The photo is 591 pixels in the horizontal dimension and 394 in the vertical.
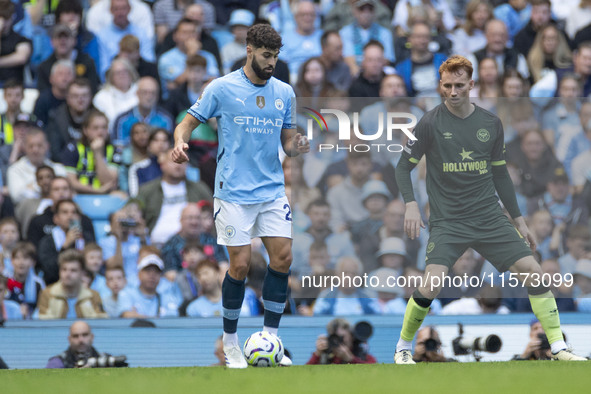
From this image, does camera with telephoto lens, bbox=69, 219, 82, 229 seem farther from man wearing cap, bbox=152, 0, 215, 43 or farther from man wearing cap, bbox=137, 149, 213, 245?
man wearing cap, bbox=152, 0, 215, 43

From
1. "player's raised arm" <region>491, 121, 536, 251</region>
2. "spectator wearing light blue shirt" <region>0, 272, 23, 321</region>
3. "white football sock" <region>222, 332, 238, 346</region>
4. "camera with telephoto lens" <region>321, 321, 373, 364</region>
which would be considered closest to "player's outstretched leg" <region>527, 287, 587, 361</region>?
"player's raised arm" <region>491, 121, 536, 251</region>

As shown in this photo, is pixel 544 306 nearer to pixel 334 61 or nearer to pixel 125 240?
pixel 125 240

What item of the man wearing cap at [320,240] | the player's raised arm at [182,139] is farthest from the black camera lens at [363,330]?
the player's raised arm at [182,139]

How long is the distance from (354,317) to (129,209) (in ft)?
10.4

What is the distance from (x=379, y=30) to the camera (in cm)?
1284

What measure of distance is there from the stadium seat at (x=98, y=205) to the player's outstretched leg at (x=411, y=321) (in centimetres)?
468

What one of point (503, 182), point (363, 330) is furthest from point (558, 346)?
point (363, 330)

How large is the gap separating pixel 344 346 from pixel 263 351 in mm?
1962

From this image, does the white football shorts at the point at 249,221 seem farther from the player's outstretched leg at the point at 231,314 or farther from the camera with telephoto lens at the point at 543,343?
the camera with telephoto lens at the point at 543,343

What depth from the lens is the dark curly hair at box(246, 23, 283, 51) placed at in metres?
7.25

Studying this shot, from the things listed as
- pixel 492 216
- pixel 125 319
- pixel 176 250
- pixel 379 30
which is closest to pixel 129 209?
pixel 176 250

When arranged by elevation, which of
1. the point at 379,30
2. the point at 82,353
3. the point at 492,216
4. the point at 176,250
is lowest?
the point at 82,353

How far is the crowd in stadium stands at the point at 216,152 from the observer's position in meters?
9.03

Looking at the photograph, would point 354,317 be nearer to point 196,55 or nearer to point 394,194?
point 394,194
